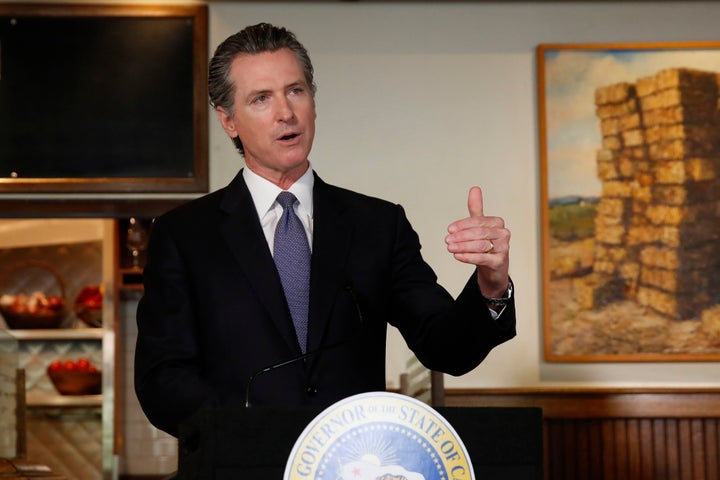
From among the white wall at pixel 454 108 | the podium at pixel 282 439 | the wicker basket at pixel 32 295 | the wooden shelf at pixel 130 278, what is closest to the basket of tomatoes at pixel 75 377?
the wicker basket at pixel 32 295

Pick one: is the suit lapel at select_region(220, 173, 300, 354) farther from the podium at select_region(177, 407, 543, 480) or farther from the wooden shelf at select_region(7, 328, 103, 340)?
the wooden shelf at select_region(7, 328, 103, 340)

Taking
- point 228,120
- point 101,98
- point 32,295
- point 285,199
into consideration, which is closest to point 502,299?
point 285,199

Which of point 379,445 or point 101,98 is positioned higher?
point 101,98

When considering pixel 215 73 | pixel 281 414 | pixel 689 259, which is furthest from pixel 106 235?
pixel 281 414

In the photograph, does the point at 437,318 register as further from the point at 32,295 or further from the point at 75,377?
the point at 32,295

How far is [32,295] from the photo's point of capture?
7.08 metres

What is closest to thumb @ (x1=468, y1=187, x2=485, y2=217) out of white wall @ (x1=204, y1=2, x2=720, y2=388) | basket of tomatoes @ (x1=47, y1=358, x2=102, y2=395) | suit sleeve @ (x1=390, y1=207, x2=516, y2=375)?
suit sleeve @ (x1=390, y1=207, x2=516, y2=375)

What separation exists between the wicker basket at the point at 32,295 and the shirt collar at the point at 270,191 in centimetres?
535

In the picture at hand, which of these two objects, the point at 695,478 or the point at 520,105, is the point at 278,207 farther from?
the point at 695,478

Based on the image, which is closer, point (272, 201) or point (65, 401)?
point (272, 201)

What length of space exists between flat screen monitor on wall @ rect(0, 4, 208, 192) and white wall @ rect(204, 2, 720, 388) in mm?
135

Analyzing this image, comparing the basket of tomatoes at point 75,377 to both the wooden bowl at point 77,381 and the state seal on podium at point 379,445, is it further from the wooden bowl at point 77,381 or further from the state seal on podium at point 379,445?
the state seal on podium at point 379,445

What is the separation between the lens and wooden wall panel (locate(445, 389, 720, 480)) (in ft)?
13.7

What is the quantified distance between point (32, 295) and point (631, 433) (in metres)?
4.39
